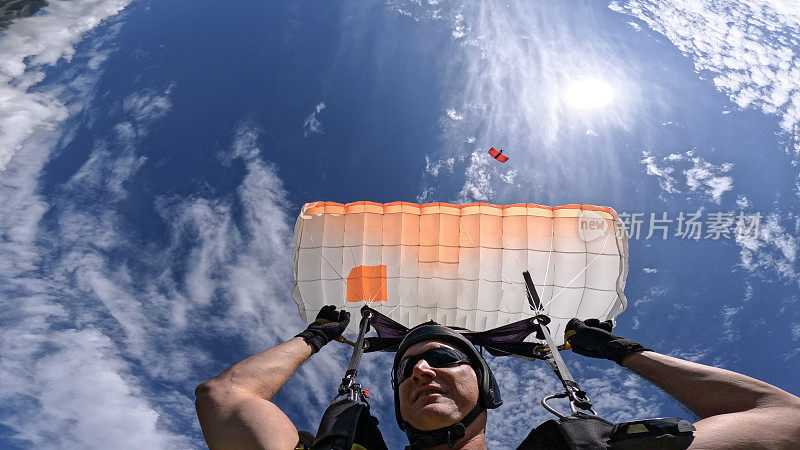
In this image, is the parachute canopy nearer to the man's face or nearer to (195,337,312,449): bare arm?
the man's face

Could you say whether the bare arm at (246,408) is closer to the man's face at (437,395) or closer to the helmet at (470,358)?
the man's face at (437,395)

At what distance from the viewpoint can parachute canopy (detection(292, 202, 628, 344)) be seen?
1126 centimetres

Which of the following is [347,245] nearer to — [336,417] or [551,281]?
[551,281]

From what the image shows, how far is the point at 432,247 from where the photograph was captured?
1160 centimetres

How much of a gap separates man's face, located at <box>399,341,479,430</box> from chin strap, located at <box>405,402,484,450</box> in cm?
5

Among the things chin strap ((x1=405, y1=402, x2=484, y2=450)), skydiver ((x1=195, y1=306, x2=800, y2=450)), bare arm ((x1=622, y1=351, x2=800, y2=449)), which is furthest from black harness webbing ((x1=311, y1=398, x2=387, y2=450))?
bare arm ((x1=622, y1=351, x2=800, y2=449))

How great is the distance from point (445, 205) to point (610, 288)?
5116 mm

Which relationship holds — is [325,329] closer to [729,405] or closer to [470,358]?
[470,358]

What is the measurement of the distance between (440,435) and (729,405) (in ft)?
8.37

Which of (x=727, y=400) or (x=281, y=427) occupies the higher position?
(x=727, y=400)

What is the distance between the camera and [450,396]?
4.38 metres

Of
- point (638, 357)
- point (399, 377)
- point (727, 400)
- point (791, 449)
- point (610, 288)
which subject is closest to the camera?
point (791, 449)

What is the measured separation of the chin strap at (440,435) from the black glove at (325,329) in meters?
1.89

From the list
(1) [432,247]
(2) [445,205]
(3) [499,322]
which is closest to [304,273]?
(1) [432,247]
